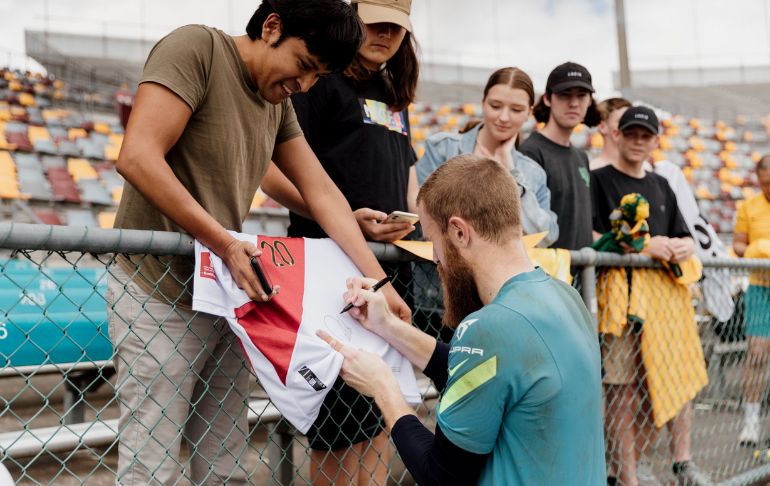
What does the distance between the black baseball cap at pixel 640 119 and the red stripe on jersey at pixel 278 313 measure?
2.07 m

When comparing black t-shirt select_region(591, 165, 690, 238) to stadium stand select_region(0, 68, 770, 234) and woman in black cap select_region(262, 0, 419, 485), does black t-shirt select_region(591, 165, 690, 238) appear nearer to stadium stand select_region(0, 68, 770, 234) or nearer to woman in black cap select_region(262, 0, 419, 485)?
woman in black cap select_region(262, 0, 419, 485)

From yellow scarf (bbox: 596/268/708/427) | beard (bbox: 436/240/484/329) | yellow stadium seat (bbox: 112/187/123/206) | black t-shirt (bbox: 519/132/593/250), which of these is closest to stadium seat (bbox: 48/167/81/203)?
yellow stadium seat (bbox: 112/187/123/206)

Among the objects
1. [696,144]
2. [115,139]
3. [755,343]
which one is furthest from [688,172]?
[755,343]

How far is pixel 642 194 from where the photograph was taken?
3.16 m

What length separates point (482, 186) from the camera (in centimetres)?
139

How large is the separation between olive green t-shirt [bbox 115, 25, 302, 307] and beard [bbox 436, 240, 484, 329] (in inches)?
20.6

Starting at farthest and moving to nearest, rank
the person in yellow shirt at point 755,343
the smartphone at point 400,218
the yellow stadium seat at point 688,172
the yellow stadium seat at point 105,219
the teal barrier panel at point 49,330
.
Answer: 1. the yellow stadium seat at point 688,172
2. the yellow stadium seat at point 105,219
3. the person in yellow shirt at point 755,343
4. the teal barrier panel at point 49,330
5. the smartphone at point 400,218

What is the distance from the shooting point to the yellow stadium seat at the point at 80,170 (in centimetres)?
893

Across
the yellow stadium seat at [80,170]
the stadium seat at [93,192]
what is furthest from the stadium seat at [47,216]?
the yellow stadium seat at [80,170]

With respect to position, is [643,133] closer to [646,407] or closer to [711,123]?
[646,407]

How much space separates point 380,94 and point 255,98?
0.67 meters

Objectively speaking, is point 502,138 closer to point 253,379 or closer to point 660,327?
point 660,327

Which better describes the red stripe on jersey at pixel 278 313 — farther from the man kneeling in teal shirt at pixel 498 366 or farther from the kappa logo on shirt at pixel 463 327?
the kappa logo on shirt at pixel 463 327

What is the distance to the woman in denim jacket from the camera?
2.63 m
